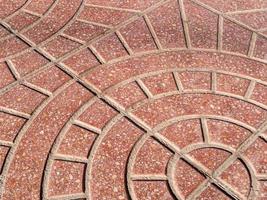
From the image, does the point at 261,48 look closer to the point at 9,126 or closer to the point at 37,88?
the point at 37,88

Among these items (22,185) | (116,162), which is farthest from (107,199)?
(22,185)

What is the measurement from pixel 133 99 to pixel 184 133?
0.51 meters

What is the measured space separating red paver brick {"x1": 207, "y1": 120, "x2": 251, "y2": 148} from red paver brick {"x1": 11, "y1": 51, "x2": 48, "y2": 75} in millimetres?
1517

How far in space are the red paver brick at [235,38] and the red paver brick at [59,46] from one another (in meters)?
1.38

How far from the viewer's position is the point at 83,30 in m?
4.08

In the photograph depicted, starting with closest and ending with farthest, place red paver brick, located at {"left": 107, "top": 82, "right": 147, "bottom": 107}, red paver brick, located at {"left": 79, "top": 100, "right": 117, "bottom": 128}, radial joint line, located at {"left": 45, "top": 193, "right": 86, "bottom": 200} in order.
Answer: radial joint line, located at {"left": 45, "top": 193, "right": 86, "bottom": 200}, red paver brick, located at {"left": 79, "top": 100, "right": 117, "bottom": 128}, red paver brick, located at {"left": 107, "top": 82, "right": 147, "bottom": 107}

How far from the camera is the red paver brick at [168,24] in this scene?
3.98 meters

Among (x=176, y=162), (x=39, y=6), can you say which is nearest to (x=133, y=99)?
(x=176, y=162)

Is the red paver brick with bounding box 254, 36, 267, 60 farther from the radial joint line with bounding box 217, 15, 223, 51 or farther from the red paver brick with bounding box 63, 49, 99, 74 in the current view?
the red paver brick with bounding box 63, 49, 99, 74

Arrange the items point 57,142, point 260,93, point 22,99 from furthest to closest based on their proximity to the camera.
Answer: point 260,93 → point 22,99 → point 57,142

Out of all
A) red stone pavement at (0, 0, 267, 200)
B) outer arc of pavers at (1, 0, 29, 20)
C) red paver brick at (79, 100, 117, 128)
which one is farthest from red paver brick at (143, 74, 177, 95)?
outer arc of pavers at (1, 0, 29, 20)

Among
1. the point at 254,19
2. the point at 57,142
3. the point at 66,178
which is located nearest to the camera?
the point at 66,178

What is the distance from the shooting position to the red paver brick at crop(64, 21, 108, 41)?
4004 mm

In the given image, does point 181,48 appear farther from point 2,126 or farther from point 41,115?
point 2,126
